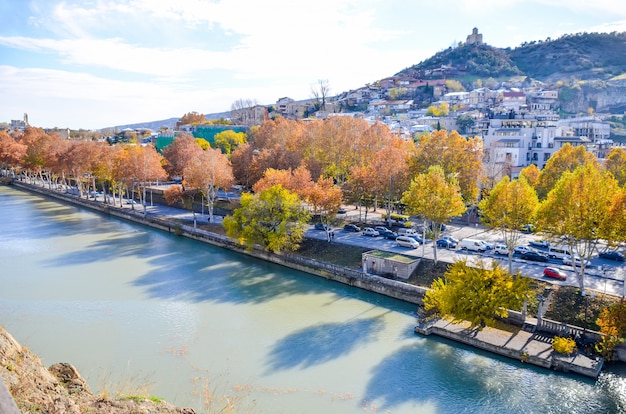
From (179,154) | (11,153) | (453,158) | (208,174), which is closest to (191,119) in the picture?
(11,153)

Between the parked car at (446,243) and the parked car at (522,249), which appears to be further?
the parked car at (446,243)

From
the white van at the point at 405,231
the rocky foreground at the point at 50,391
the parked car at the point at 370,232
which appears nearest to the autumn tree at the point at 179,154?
the parked car at the point at 370,232

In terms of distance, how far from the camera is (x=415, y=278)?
71.7 feet

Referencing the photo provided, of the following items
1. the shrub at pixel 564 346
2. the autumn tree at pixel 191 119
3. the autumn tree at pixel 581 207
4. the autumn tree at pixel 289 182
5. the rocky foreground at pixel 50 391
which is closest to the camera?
the rocky foreground at pixel 50 391

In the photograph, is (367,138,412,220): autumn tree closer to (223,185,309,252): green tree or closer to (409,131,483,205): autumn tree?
(409,131,483,205): autumn tree

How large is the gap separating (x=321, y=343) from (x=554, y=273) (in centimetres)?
1062

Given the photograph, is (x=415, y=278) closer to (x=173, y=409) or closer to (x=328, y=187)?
(x=328, y=187)

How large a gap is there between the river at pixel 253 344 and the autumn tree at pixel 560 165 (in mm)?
15777

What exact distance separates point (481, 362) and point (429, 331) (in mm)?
2344

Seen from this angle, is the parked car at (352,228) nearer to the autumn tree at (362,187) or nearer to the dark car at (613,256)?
the autumn tree at (362,187)

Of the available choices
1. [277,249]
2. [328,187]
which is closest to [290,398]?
[277,249]

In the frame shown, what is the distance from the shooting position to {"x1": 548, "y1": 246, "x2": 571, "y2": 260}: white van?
21.8 meters

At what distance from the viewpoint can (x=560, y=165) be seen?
30328 millimetres

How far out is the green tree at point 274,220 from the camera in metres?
25.8
